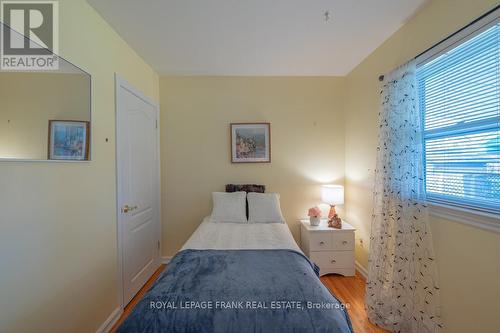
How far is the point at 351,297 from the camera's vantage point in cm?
210

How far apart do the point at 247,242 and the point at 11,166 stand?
5.26 feet

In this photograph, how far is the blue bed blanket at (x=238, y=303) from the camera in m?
0.97

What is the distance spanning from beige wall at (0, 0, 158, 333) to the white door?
0.11 m

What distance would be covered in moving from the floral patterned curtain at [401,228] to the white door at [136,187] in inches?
91.9

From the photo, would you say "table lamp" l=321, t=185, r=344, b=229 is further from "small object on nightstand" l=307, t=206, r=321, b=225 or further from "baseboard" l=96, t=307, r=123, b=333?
"baseboard" l=96, t=307, r=123, b=333

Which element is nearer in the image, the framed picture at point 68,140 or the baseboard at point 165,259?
the framed picture at point 68,140

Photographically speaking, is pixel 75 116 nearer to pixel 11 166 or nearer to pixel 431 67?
pixel 11 166

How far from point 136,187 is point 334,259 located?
2.44 meters

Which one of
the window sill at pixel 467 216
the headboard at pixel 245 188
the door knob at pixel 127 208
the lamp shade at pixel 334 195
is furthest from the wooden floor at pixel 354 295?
the door knob at pixel 127 208

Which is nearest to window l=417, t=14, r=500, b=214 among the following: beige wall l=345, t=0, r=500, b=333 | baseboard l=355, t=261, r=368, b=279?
beige wall l=345, t=0, r=500, b=333

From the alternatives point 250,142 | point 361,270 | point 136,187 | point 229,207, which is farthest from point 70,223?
point 361,270

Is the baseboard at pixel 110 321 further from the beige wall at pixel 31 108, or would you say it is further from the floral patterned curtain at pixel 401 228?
the floral patterned curtain at pixel 401 228

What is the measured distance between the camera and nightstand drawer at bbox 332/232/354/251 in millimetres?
2439

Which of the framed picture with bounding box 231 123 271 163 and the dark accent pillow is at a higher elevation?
the framed picture with bounding box 231 123 271 163
